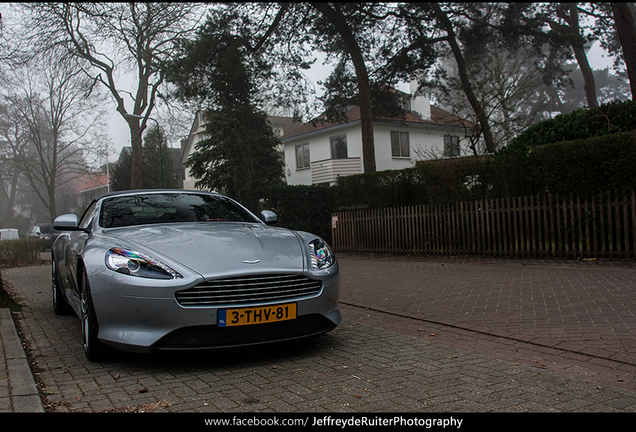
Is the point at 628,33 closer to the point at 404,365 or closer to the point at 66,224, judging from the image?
the point at 404,365

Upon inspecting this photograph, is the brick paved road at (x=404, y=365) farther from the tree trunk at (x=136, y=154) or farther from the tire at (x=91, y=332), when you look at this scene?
the tree trunk at (x=136, y=154)

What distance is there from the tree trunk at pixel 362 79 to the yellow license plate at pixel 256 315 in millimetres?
14457

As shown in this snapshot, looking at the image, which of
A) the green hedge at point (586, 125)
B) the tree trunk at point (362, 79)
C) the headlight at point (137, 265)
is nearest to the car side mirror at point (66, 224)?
the headlight at point (137, 265)

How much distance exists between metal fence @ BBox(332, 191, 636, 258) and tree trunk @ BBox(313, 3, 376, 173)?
3615mm

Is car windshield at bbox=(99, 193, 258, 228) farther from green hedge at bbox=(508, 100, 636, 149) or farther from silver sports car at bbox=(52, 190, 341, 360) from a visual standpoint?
green hedge at bbox=(508, 100, 636, 149)

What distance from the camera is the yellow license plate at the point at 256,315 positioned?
3.75 meters

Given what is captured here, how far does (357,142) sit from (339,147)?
5.46 ft

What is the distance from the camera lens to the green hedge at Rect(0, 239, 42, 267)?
17.3 meters

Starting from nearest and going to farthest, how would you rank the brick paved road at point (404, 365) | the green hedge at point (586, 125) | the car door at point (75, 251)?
the brick paved road at point (404, 365)
the car door at point (75, 251)
the green hedge at point (586, 125)

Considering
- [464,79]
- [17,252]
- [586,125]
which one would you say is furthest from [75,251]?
[464,79]

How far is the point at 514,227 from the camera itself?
36.4 feet

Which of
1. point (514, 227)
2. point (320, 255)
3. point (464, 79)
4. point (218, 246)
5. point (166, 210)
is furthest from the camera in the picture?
point (464, 79)

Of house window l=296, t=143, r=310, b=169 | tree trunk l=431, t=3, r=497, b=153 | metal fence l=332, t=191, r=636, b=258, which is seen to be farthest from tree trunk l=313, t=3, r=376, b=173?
house window l=296, t=143, r=310, b=169

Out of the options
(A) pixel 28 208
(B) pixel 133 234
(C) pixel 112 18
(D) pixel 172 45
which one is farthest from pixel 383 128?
(A) pixel 28 208
